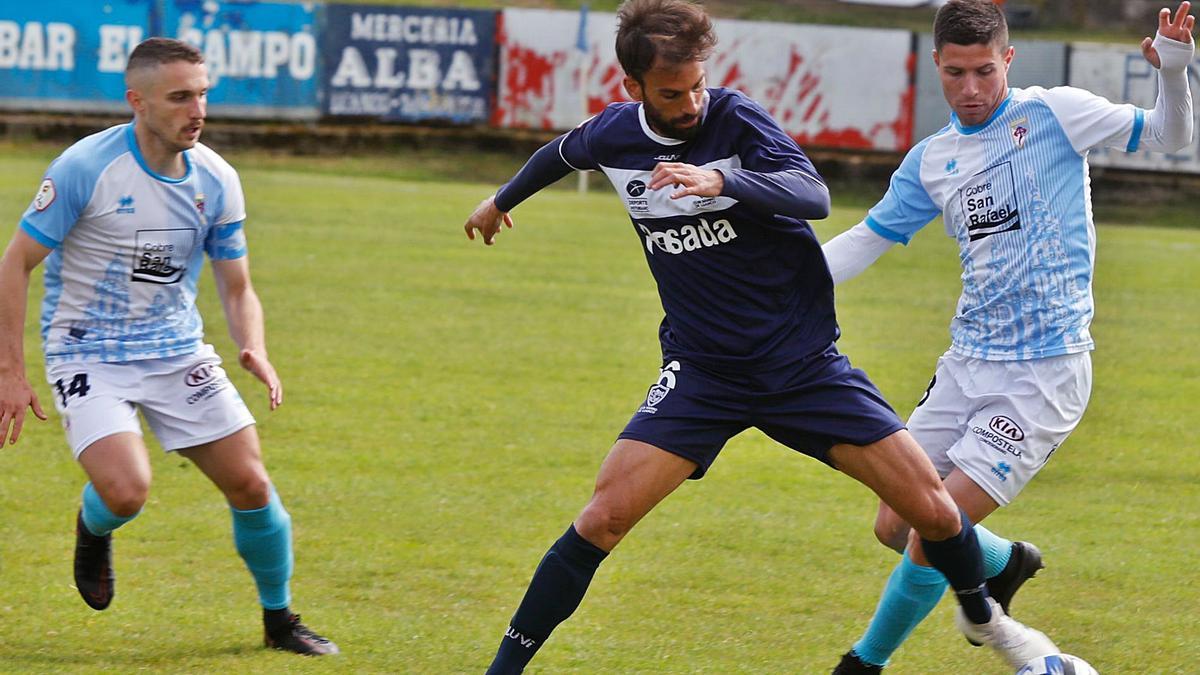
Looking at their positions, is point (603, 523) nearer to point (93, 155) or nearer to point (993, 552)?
point (993, 552)

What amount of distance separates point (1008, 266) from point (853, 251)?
511mm

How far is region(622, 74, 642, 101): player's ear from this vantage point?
4.19 meters

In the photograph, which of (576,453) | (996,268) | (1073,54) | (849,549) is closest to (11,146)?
(1073,54)

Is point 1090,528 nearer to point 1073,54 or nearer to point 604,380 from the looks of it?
point 604,380

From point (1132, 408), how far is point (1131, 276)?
245 inches

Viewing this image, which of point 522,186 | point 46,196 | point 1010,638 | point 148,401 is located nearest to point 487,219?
point 522,186

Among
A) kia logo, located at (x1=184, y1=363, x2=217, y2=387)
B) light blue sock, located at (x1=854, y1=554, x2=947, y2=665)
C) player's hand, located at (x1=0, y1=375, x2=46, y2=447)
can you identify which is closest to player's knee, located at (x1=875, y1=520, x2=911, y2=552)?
light blue sock, located at (x1=854, y1=554, x2=947, y2=665)

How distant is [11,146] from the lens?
2375cm

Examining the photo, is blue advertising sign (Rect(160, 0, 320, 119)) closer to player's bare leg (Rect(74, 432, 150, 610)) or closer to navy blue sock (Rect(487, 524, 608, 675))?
player's bare leg (Rect(74, 432, 150, 610))

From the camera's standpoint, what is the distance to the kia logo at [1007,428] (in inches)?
185

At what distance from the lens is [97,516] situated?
5.05 meters

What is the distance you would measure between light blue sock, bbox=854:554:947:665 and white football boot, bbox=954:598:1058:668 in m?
0.12

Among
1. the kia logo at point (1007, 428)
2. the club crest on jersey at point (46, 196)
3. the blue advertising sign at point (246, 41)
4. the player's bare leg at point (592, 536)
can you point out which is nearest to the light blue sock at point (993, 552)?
the kia logo at point (1007, 428)

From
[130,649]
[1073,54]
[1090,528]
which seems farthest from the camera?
[1073,54]
